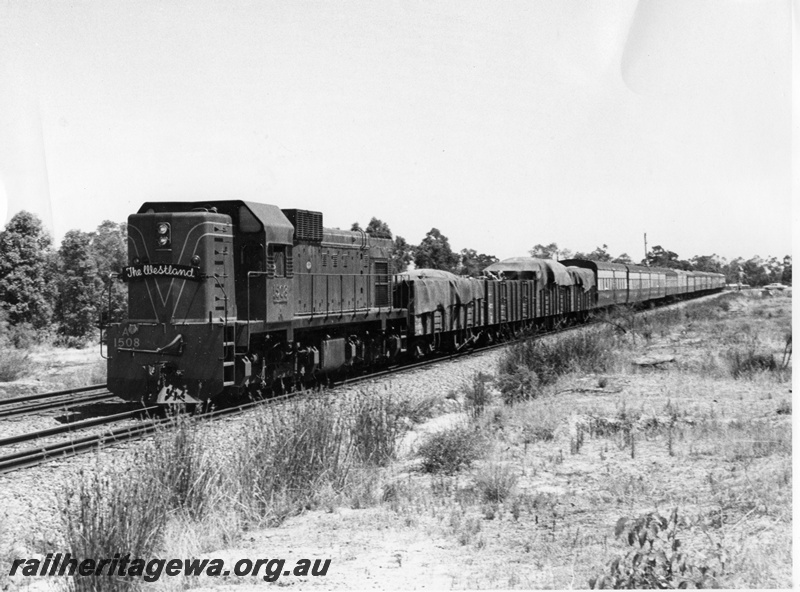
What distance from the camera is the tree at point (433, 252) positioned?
1075 inches

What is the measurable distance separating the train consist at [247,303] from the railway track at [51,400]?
58.0 inches

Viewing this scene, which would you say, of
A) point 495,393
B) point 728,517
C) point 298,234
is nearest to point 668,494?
point 728,517

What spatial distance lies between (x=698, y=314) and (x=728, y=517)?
91.0ft

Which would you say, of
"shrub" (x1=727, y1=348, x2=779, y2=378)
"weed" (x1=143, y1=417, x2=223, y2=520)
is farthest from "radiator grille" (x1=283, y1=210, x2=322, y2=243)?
"shrub" (x1=727, y1=348, x2=779, y2=378)

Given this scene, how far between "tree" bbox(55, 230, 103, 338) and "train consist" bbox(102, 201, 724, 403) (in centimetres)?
1560

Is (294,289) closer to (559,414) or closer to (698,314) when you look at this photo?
(559,414)

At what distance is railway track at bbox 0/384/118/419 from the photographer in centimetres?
1161

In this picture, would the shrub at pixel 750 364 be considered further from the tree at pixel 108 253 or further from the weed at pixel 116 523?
the tree at pixel 108 253

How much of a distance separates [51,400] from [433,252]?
1638 centimetres

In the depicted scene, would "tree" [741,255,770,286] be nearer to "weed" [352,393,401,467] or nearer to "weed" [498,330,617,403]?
"weed" [498,330,617,403]

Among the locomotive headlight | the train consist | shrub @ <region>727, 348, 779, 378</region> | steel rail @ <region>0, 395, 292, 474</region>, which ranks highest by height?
the locomotive headlight

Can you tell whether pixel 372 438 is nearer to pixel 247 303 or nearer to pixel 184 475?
pixel 184 475

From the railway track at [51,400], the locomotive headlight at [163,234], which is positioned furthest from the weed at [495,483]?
the railway track at [51,400]

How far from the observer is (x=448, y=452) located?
8.07 meters
